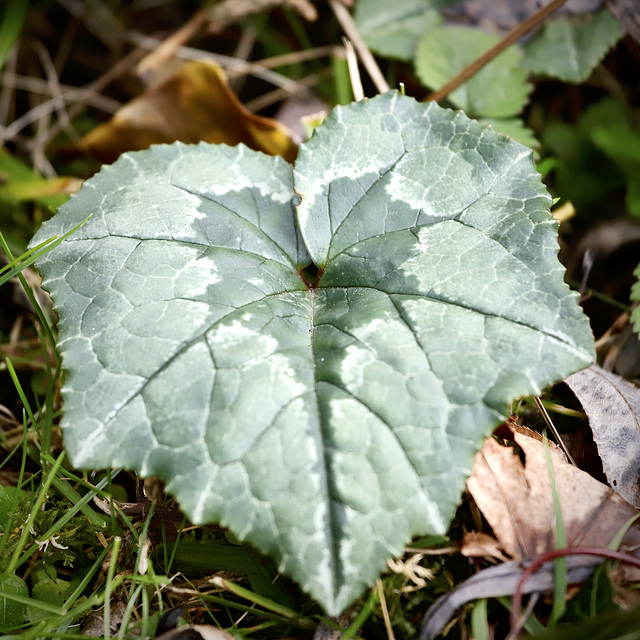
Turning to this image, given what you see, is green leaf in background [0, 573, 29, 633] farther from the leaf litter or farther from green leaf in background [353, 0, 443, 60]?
green leaf in background [353, 0, 443, 60]

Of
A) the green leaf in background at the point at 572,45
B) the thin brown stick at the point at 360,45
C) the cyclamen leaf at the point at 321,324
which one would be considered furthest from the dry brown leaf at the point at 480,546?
the green leaf in background at the point at 572,45

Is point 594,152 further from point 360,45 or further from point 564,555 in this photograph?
point 564,555

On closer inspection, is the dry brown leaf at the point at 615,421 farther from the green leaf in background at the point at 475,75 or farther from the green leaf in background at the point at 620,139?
the green leaf in background at the point at 475,75

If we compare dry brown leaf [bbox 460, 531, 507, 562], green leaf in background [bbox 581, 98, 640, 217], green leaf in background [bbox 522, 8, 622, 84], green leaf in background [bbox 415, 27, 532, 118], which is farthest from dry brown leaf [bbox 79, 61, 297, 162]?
dry brown leaf [bbox 460, 531, 507, 562]

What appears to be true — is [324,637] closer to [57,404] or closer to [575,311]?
[575,311]

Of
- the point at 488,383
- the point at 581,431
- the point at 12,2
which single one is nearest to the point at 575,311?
the point at 488,383
